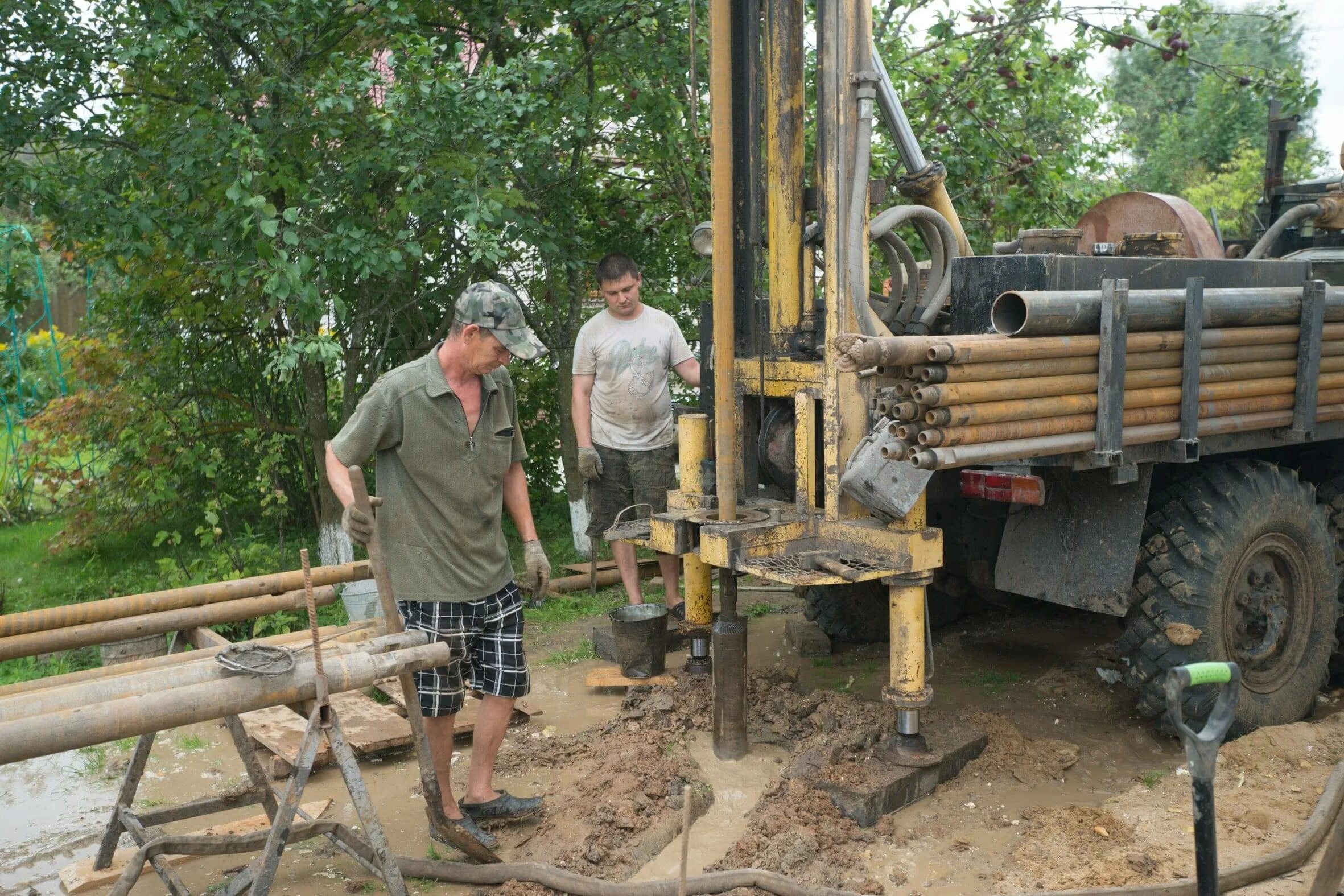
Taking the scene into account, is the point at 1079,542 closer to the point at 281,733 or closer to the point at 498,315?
the point at 498,315

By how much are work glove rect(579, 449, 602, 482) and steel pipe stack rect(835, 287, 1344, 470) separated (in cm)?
248

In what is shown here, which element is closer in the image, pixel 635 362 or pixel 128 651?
pixel 128 651

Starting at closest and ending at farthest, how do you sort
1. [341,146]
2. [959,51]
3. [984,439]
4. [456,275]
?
[984,439]
[341,146]
[456,275]
[959,51]

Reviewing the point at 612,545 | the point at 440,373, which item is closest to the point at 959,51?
the point at 612,545

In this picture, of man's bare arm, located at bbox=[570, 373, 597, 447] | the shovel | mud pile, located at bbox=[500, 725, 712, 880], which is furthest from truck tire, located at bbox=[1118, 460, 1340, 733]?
man's bare arm, located at bbox=[570, 373, 597, 447]

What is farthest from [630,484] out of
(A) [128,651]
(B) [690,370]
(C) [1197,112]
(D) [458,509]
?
(C) [1197,112]

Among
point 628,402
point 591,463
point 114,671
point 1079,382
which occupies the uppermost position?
point 1079,382

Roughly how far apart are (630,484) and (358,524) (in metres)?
3.09

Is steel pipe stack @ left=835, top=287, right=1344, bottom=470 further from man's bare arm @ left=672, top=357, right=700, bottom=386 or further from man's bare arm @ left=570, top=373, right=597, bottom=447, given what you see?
man's bare arm @ left=570, top=373, right=597, bottom=447

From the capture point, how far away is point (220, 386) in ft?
26.0

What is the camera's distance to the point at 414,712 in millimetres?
3734

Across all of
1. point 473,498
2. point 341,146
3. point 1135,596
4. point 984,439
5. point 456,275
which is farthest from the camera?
point 456,275

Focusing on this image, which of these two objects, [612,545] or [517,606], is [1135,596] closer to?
[517,606]

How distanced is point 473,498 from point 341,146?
3230 millimetres
